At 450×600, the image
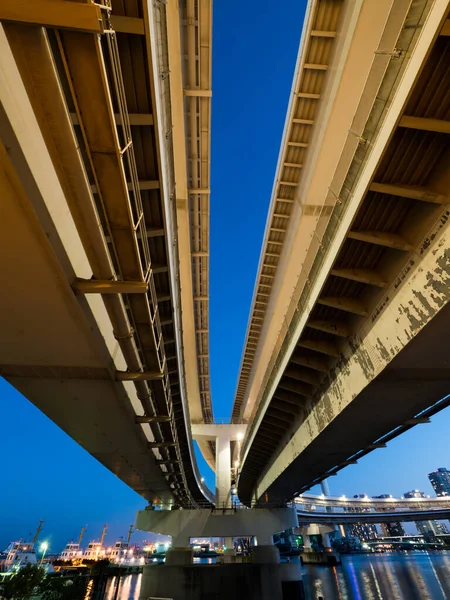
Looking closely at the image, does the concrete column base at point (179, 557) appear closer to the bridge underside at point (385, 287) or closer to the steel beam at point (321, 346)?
the bridge underside at point (385, 287)

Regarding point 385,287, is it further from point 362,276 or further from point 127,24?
point 127,24

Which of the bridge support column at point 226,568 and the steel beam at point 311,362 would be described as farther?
the bridge support column at point 226,568

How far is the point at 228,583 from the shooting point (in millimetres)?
21250

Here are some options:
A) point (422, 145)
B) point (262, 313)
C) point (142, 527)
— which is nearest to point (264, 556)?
point (142, 527)

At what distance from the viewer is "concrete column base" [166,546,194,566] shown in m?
24.7

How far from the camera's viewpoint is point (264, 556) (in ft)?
78.8

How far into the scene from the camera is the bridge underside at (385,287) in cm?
457

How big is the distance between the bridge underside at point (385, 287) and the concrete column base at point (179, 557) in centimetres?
2204

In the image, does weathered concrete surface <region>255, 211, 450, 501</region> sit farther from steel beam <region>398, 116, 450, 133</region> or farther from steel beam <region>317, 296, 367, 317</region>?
steel beam <region>398, 116, 450, 133</region>

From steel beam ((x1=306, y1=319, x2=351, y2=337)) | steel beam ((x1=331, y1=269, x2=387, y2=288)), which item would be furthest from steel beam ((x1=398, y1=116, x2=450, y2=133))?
steel beam ((x1=306, y1=319, x2=351, y2=337))

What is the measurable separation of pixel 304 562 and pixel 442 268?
263 ft

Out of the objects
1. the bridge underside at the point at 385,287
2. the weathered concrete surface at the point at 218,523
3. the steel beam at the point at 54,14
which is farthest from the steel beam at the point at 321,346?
the weathered concrete surface at the point at 218,523

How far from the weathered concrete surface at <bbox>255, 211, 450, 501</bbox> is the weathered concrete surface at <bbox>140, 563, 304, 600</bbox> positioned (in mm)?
16772

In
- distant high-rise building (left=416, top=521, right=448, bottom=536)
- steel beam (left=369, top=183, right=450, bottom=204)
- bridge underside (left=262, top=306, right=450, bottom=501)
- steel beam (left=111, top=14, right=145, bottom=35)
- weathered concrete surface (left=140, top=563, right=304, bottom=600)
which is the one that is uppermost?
distant high-rise building (left=416, top=521, right=448, bottom=536)
